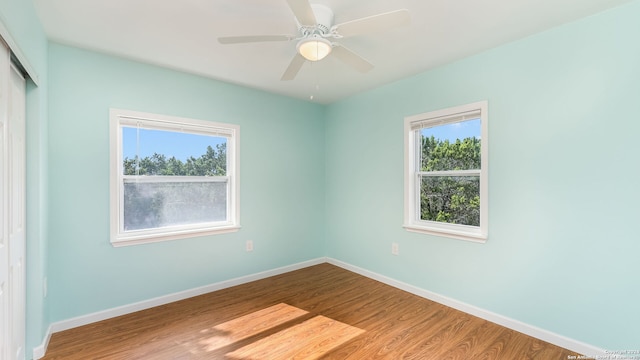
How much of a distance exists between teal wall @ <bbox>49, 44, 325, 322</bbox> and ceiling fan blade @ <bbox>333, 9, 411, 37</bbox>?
204 cm

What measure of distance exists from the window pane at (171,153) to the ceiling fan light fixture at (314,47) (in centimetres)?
184

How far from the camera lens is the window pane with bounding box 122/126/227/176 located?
2.74 metres

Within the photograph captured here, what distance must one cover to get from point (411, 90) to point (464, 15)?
1170mm

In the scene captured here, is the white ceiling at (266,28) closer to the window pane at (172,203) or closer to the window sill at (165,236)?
the window pane at (172,203)

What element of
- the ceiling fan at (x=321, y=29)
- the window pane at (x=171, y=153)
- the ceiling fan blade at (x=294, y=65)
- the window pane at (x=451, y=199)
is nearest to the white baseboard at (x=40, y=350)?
the window pane at (x=171, y=153)

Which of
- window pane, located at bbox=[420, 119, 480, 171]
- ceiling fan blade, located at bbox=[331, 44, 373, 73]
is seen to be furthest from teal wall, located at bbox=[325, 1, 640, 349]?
ceiling fan blade, located at bbox=[331, 44, 373, 73]

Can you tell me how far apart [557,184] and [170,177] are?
361 cm

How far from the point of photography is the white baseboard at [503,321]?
2012 millimetres

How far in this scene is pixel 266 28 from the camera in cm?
211

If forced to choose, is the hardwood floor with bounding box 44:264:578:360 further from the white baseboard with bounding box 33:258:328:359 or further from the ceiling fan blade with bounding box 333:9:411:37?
the ceiling fan blade with bounding box 333:9:411:37

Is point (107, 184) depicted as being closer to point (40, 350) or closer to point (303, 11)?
point (40, 350)

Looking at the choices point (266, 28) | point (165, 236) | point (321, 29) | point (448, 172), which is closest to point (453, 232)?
point (448, 172)

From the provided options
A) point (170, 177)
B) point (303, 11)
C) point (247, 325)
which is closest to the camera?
point (303, 11)

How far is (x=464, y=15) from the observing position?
1.96 meters
